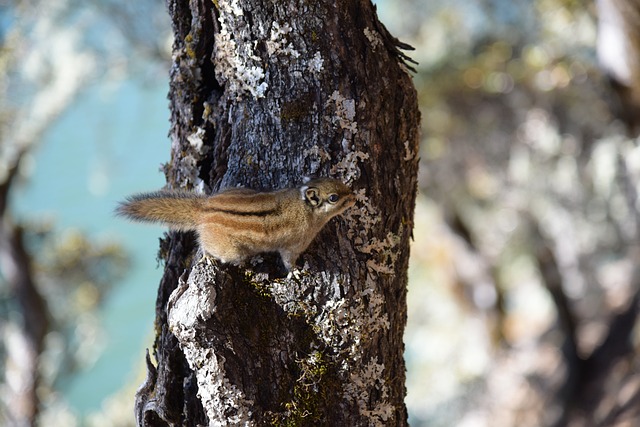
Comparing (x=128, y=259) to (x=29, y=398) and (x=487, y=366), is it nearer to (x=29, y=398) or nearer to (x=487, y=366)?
(x=29, y=398)

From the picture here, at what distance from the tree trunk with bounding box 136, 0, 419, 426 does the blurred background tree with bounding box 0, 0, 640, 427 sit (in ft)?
8.73

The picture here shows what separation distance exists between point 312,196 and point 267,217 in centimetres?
10

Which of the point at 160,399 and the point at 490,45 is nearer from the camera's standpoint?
the point at 160,399

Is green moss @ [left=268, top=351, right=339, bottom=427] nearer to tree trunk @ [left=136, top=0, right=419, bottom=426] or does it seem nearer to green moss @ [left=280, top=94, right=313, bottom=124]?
tree trunk @ [left=136, top=0, right=419, bottom=426]

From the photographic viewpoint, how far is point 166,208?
4.49 feet

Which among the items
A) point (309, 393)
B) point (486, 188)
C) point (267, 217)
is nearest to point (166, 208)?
point (267, 217)

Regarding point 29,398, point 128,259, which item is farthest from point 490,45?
point 29,398

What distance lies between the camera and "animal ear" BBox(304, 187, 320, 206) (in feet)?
4.22

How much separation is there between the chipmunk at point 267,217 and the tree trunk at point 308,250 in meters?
0.04

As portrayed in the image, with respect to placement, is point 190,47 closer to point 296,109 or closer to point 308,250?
point 296,109

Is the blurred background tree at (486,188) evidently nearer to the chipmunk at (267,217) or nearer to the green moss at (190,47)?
the green moss at (190,47)

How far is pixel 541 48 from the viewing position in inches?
203

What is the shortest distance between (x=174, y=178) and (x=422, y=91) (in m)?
4.53

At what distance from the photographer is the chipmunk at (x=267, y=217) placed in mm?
1301
